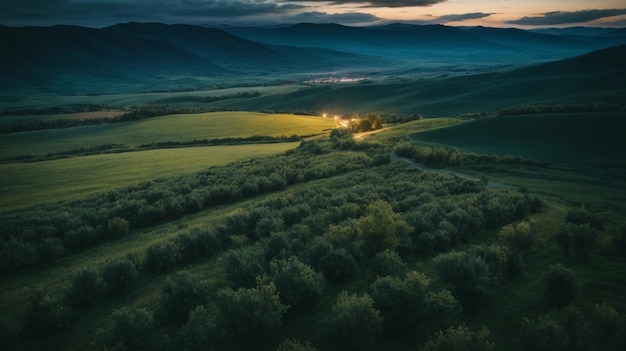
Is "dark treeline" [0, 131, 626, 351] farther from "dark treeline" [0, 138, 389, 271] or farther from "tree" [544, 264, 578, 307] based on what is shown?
"dark treeline" [0, 138, 389, 271]

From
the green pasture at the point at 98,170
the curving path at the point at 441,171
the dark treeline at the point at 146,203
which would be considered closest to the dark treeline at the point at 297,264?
the dark treeline at the point at 146,203

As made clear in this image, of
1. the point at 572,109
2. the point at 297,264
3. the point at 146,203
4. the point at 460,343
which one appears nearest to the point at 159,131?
the point at 146,203

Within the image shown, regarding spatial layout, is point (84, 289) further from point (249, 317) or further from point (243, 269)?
point (249, 317)

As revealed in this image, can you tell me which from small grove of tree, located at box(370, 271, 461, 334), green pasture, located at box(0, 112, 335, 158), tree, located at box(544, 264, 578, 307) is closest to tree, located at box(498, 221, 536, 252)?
tree, located at box(544, 264, 578, 307)

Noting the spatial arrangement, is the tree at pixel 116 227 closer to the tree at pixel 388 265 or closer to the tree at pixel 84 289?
the tree at pixel 84 289

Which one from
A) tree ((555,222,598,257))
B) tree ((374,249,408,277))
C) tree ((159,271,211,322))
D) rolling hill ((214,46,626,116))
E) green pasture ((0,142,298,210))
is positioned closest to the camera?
tree ((159,271,211,322))

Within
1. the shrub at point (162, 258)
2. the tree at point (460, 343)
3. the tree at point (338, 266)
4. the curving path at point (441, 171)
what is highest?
the tree at point (460, 343)

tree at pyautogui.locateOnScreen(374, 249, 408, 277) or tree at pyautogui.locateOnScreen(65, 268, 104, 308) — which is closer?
tree at pyautogui.locateOnScreen(65, 268, 104, 308)

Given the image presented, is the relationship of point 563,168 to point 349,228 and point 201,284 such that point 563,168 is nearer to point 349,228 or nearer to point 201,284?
point 349,228
